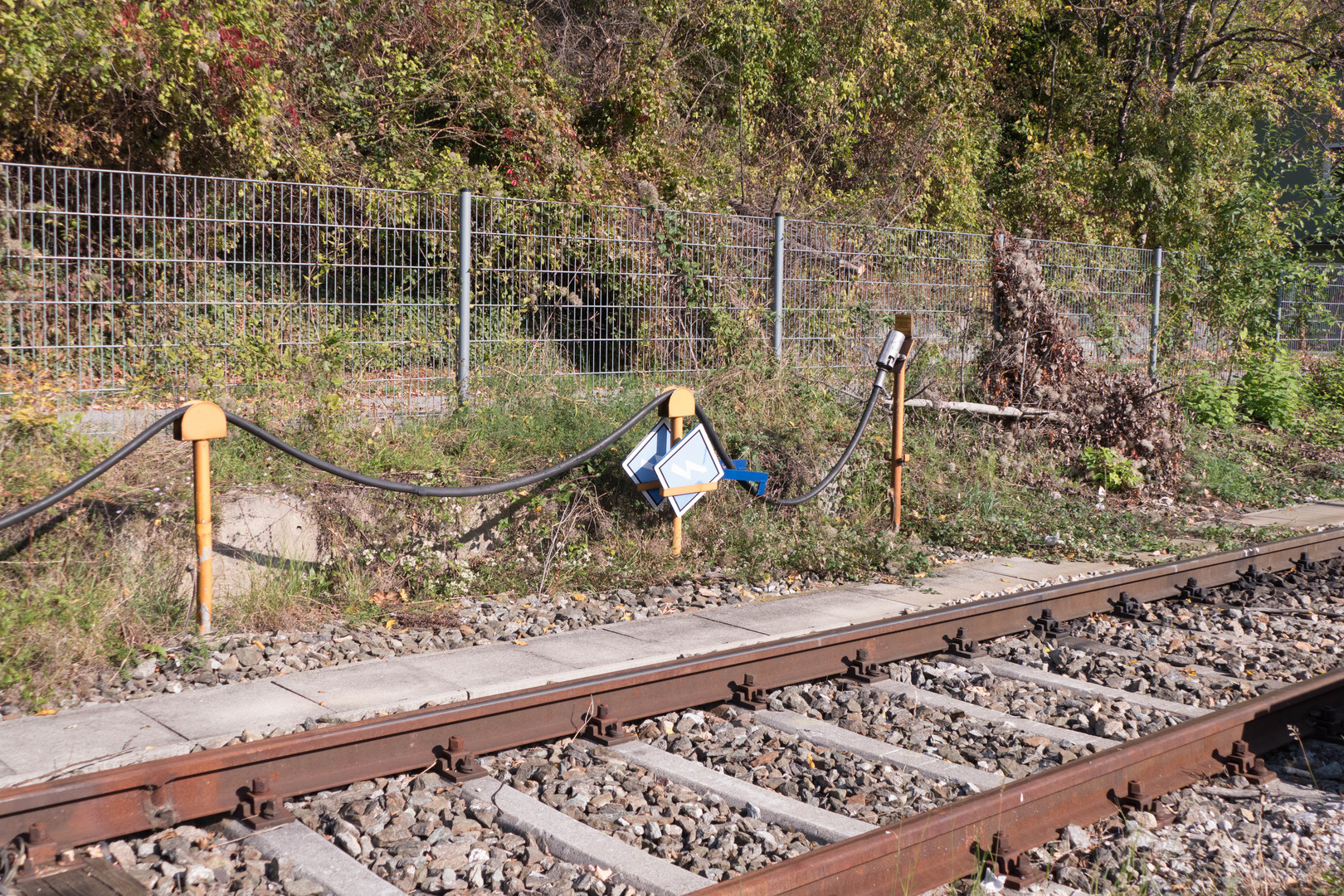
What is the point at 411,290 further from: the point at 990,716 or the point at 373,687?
the point at 990,716

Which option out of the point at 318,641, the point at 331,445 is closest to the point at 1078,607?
the point at 318,641

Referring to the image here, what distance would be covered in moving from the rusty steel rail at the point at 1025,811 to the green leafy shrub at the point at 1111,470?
6355mm

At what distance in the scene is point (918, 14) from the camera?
22828 mm

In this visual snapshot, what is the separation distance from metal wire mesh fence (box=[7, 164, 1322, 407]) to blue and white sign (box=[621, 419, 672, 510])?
79.8 inches

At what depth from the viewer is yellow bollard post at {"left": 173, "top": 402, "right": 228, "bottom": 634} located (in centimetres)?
604

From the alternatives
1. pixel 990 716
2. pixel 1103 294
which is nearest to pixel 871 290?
pixel 1103 294

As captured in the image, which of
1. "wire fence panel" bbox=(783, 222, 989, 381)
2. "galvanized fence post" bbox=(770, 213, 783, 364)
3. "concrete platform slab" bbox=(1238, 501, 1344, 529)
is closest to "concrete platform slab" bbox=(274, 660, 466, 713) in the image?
"galvanized fence post" bbox=(770, 213, 783, 364)

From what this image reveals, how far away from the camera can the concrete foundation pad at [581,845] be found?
145 inches

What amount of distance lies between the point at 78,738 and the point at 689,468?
457cm

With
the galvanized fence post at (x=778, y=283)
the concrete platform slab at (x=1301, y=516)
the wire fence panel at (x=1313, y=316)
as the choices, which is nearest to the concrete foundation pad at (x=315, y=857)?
the galvanized fence post at (x=778, y=283)

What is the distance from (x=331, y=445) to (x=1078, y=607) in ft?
17.4

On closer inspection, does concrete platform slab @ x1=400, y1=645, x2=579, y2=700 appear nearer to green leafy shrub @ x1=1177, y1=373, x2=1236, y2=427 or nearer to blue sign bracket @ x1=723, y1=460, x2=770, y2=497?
blue sign bracket @ x1=723, y1=460, x2=770, y2=497

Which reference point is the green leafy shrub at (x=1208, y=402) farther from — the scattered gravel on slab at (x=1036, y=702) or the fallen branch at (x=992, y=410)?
the scattered gravel on slab at (x=1036, y=702)

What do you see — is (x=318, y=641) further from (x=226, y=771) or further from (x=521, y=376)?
(x=521, y=376)
